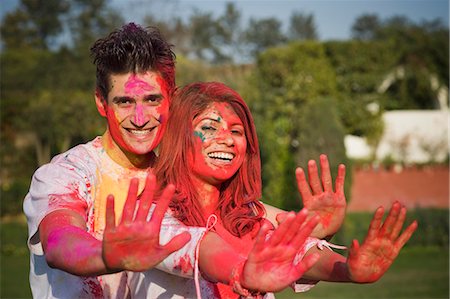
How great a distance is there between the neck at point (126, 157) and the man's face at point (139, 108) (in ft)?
0.32

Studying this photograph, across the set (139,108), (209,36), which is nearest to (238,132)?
(139,108)

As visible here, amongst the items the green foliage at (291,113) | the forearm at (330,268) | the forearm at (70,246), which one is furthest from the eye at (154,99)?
the green foliage at (291,113)

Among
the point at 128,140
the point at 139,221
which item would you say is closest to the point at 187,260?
the point at 139,221

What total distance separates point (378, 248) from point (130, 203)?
0.96m

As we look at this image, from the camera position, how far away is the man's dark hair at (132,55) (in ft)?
11.9

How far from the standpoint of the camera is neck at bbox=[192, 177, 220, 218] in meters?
3.50

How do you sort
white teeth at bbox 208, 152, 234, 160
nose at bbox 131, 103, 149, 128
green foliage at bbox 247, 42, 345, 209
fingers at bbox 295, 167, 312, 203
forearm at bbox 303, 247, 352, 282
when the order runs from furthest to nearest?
green foliage at bbox 247, 42, 345, 209 < nose at bbox 131, 103, 149, 128 < white teeth at bbox 208, 152, 234, 160 < fingers at bbox 295, 167, 312, 203 < forearm at bbox 303, 247, 352, 282

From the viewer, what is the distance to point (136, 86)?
362 cm

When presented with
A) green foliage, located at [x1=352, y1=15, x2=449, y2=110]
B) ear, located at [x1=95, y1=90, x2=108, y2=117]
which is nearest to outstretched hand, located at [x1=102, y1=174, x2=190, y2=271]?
ear, located at [x1=95, y1=90, x2=108, y2=117]

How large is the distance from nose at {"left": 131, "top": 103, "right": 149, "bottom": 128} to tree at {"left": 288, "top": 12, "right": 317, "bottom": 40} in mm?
80897

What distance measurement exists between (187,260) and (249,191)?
2.19 feet

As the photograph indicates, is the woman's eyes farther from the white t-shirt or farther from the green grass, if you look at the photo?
the green grass

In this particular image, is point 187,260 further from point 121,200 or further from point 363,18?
point 363,18

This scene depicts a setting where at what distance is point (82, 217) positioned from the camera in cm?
330
